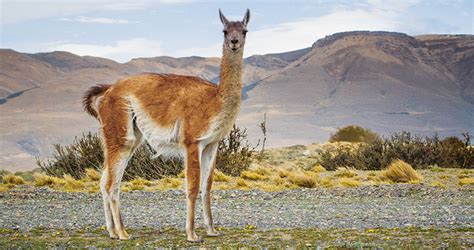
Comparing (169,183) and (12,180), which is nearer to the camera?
(169,183)

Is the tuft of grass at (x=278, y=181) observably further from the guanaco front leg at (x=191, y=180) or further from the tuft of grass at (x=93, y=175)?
the guanaco front leg at (x=191, y=180)

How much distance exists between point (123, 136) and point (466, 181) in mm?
10485

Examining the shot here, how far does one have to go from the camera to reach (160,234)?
1027 centimetres

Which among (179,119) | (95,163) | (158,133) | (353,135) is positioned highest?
(179,119)

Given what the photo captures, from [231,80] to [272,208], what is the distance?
4301 millimetres

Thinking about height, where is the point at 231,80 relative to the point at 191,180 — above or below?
above

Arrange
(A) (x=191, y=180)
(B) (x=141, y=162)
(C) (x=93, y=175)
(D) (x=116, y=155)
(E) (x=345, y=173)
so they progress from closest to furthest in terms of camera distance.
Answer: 1. (A) (x=191, y=180)
2. (D) (x=116, y=155)
3. (E) (x=345, y=173)
4. (C) (x=93, y=175)
5. (B) (x=141, y=162)

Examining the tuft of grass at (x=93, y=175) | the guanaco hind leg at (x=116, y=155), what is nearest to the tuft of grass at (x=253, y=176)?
the tuft of grass at (x=93, y=175)

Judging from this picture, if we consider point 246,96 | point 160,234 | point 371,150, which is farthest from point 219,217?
point 246,96

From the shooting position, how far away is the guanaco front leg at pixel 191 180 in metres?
9.44

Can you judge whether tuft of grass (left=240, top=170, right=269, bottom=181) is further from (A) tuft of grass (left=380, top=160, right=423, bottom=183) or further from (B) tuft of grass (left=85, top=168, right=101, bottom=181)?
(B) tuft of grass (left=85, top=168, right=101, bottom=181)

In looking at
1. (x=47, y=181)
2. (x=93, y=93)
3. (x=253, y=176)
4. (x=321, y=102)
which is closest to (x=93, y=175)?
(x=47, y=181)

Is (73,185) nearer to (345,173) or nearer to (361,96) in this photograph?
(345,173)

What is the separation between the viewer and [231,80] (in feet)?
32.0
